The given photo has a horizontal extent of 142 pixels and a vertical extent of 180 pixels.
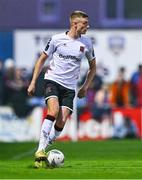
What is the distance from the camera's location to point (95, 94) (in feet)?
94.0

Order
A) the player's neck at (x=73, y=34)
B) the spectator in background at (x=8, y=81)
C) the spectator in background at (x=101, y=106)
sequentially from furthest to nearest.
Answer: the spectator in background at (x=8, y=81) < the spectator in background at (x=101, y=106) < the player's neck at (x=73, y=34)

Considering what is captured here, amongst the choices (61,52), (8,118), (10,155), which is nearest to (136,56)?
(8,118)

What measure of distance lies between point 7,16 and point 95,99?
22.5ft

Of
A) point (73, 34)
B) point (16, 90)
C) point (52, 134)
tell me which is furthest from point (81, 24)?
point (16, 90)

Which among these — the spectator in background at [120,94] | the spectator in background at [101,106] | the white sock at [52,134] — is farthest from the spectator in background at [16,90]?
the white sock at [52,134]

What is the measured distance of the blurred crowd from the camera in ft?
93.0

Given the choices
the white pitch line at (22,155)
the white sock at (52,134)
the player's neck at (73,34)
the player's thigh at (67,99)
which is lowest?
the white pitch line at (22,155)

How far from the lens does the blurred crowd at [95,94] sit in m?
28.4

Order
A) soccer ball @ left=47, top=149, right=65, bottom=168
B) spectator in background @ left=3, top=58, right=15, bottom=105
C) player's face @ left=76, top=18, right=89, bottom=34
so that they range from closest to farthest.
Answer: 1. soccer ball @ left=47, top=149, right=65, bottom=168
2. player's face @ left=76, top=18, right=89, bottom=34
3. spectator in background @ left=3, top=58, right=15, bottom=105

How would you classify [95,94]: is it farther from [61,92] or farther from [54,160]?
[54,160]

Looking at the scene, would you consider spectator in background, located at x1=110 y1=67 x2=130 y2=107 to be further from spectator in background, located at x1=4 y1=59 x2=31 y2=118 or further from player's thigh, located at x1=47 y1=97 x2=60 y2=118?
player's thigh, located at x1=47 y1=97 x2=60 y2=118

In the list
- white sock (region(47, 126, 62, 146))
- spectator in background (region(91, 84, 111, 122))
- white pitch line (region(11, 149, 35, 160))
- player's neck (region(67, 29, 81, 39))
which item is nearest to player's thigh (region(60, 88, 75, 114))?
white sock (region(47, 126, 62, 146))

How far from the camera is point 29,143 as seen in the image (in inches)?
1042

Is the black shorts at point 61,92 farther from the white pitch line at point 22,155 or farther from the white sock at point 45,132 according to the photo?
the white pitch line at point 22,155
